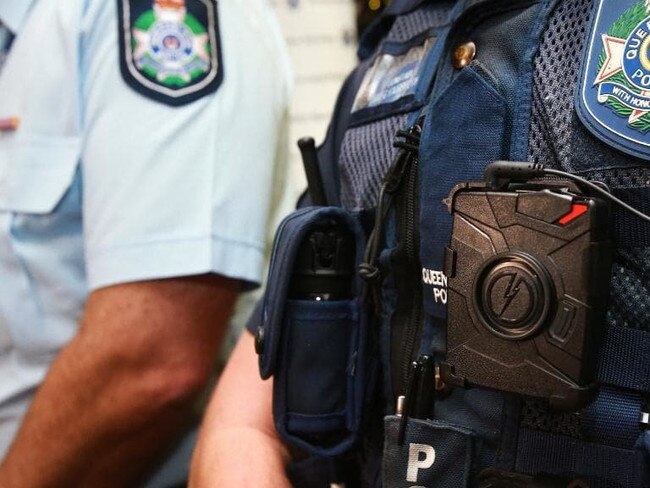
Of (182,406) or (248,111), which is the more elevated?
(248,111)

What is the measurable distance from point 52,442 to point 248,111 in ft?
1.68

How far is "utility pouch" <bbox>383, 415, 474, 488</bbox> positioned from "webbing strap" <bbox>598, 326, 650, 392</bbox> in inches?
4.6

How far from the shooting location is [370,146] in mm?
Answer: 662

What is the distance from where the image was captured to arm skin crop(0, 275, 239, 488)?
3.03 ft

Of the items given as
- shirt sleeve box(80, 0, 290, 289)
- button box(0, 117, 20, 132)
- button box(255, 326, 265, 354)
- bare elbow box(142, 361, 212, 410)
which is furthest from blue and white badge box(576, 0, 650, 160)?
button box(0, 117, 20, 132)

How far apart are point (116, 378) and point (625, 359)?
67 cm

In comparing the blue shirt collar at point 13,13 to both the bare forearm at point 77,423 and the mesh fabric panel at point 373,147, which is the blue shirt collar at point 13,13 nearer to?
the bare forearm at point 77,423

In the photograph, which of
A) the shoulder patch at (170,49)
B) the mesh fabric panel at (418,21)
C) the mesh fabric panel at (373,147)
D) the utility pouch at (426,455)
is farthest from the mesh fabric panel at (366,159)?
the shoulder patch at (170,49)

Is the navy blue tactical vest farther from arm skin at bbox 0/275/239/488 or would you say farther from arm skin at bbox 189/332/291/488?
arm skin at bbox 0/275/239/488

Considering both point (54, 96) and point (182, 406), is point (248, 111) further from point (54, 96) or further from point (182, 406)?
point (182, 406)

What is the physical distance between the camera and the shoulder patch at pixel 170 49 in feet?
3.08

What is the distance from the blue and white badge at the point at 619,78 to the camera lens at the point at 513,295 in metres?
0.10

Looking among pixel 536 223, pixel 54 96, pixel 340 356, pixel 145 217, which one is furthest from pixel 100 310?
pixel 536 223

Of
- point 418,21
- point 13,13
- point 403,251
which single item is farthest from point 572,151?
point 13,13
